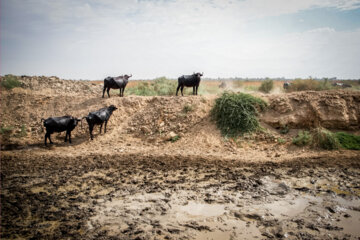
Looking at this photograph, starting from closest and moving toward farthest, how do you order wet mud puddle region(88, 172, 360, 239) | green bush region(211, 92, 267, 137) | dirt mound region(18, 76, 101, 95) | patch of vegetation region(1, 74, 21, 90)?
wet mud puddle region(88, 172, 360, 239), green bush region(211, 92, 267, 137), patch of vegetation region(1, 74, 21, 90), dirt mound region(18, 76, 101, 95)

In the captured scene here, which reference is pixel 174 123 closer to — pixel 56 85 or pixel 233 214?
pixel 233 214

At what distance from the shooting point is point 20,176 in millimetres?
6039

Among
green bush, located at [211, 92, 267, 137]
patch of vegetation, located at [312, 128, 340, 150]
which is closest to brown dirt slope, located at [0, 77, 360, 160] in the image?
green bush, located at [211, 92, 267, 137]

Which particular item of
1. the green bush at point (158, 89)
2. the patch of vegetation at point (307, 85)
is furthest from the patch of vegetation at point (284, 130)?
the patch of vegetation at point (307, 85)

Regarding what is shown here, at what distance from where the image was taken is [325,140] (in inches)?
321

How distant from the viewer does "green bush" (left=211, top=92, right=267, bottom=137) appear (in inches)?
362

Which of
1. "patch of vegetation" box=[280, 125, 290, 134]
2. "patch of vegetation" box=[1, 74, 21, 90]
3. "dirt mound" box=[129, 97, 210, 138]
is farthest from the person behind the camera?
"patch of vegetation" box=[1, 74, 21, 90]

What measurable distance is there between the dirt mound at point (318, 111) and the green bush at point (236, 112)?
60cm

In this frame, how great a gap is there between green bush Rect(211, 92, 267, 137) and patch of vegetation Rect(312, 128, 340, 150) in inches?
85.3

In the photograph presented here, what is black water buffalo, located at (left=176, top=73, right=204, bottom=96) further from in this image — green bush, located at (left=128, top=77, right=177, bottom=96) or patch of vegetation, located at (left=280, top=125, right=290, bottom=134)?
patch of vegetation, located at (left=280, top=125, right=290, bottom=134)

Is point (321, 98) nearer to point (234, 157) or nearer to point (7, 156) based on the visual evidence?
point (234, 157)

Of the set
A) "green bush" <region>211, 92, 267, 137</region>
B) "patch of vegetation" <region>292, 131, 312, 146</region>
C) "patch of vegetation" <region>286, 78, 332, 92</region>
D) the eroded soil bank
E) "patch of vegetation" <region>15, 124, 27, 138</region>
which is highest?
"patch of vegetation" <region>286, 78, 332, 92</region>

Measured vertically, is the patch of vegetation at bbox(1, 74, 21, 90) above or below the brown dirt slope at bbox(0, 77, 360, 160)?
above

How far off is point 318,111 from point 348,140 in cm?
153
